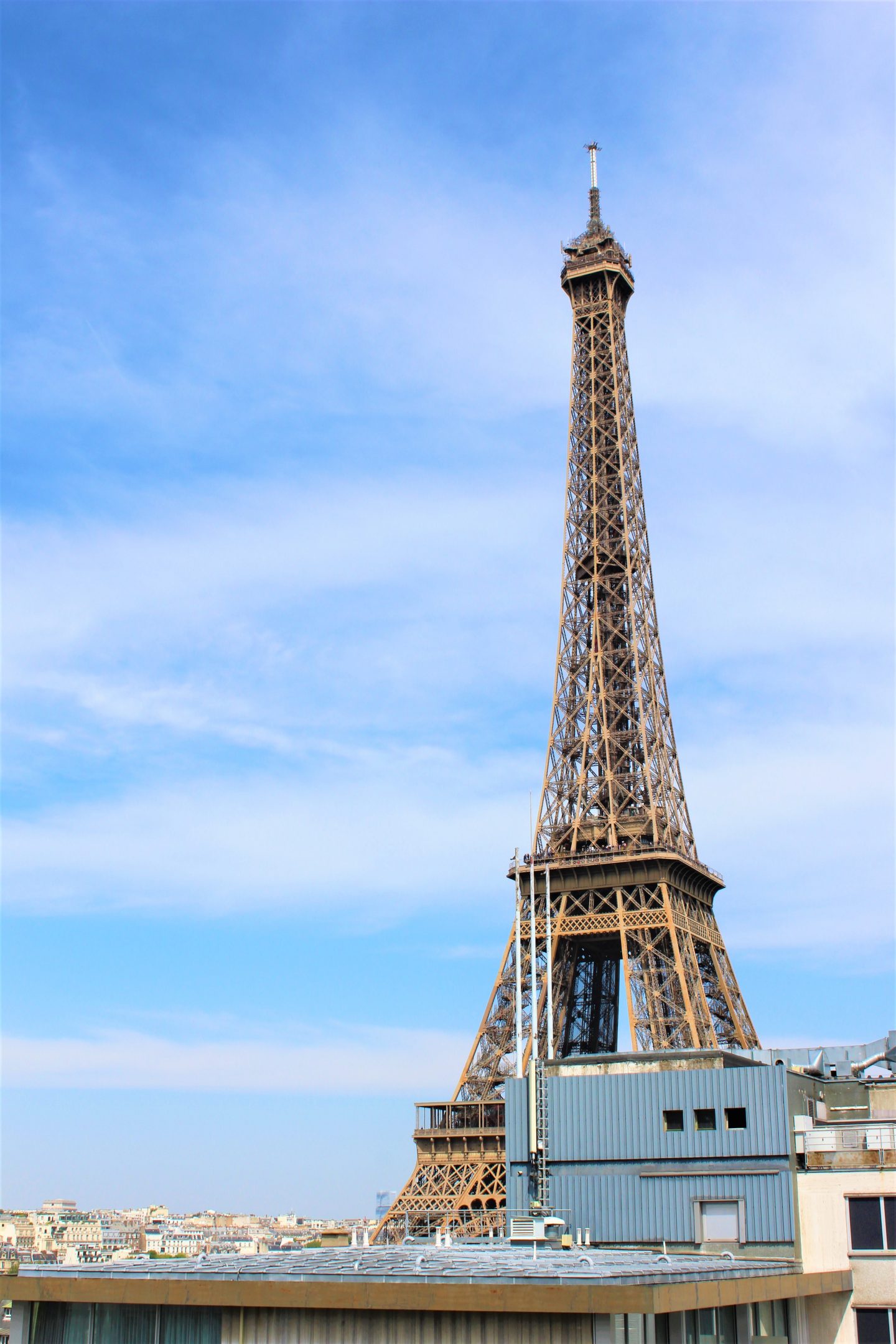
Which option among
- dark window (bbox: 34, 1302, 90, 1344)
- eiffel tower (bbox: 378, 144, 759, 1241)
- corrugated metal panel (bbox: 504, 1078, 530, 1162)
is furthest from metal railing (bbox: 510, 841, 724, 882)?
dark window (bbox: 34, 1302, 90, 1344)

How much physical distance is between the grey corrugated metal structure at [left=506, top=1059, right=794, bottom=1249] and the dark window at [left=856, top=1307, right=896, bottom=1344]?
2464mm

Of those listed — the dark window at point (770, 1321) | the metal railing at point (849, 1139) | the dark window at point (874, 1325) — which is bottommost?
the dark window at point (874, 1325)

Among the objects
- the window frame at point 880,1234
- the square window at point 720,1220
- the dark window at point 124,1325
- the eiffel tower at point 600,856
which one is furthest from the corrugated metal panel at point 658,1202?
the eiffel tower at point 600,856

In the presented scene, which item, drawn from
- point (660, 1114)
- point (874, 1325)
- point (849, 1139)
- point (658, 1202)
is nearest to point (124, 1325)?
point (658, 1202)

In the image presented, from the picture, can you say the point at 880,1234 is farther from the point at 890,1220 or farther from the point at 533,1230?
the point at 533,1230

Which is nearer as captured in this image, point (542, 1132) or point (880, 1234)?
point (880, 1234)

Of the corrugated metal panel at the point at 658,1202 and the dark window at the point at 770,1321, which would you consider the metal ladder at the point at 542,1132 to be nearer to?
the corrugated metal panel at the point at 658,1202

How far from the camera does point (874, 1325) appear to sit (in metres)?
34.6

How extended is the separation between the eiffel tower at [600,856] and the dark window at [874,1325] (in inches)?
1241

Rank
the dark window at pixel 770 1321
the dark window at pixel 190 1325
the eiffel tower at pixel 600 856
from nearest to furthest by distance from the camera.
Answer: the dark window at pixel 190 1325 < the dark window at pixel 770 1321 < the eiffel tower at pixel 600 856

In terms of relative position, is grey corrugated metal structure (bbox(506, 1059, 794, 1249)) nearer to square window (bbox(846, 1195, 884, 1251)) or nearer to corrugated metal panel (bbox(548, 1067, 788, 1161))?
corrugated metal panel (bbox(548, 1067, 788, 1161))

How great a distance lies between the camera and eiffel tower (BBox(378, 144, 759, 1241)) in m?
75.4

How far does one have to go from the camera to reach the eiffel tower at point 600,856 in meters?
75.4

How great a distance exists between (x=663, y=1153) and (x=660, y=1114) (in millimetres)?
1080
